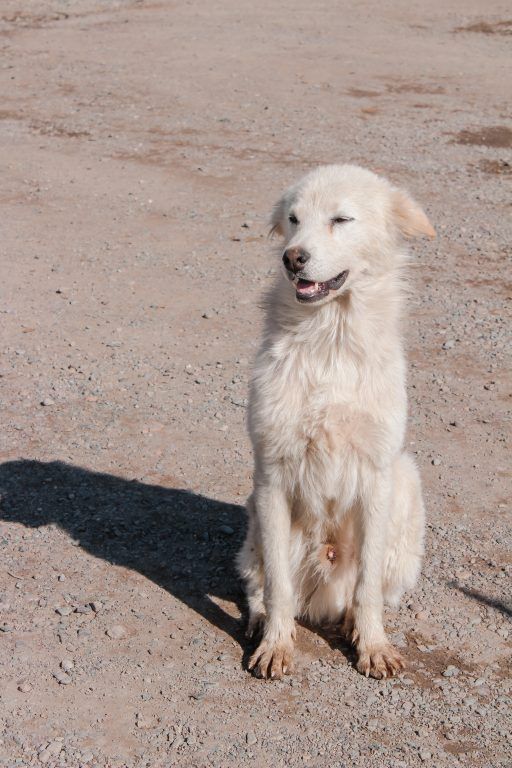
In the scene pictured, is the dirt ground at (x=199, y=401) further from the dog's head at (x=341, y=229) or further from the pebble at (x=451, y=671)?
the dog's head at (x=341, y=229)

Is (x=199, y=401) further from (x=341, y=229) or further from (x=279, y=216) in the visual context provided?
(x=341, y=229)

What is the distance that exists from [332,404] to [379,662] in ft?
3.53

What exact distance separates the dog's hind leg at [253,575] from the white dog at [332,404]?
0.10 feet

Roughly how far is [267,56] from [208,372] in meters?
9.46

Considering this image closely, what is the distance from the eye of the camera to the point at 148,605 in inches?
182

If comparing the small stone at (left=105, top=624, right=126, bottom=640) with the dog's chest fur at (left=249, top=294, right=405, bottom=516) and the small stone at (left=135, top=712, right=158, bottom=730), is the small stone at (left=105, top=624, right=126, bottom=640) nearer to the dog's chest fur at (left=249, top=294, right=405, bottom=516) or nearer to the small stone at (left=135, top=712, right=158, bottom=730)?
the small stone at (left=135, top=712, right=158, bottom=730)

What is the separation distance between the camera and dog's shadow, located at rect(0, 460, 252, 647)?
4.82m

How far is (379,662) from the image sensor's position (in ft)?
13.8

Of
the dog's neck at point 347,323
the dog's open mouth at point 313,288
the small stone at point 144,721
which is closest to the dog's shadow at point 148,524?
the small stone at point 144,721

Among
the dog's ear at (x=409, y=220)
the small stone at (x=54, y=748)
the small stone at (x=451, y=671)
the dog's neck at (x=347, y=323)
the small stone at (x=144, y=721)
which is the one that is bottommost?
the small stone at (x=451, y=671)

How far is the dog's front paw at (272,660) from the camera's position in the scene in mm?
4156

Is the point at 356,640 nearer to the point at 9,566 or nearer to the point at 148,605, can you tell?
the point at 148,605

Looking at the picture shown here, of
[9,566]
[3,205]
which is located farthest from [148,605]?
[3,205]

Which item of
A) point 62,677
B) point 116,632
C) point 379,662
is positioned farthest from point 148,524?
point 379,662
